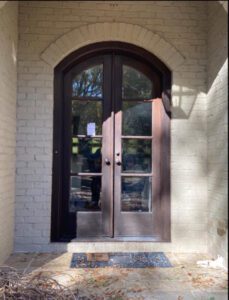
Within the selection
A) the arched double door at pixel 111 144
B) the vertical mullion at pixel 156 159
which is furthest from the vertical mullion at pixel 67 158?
the vertical mullion at pixel 156 159

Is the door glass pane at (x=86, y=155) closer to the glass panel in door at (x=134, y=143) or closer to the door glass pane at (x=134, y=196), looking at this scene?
the glass panel in door at (x=134, y=143)

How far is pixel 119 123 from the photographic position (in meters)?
4.18

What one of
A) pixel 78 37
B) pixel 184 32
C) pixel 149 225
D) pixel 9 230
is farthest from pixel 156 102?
pixel 9 230

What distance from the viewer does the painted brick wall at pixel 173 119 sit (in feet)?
13.0

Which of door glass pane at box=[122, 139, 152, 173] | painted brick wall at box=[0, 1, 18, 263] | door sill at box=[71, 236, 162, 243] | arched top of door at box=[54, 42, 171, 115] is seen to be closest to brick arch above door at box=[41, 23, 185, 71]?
arched top of door at box=[54, 42, 171, 115]

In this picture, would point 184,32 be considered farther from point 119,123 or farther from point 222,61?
point 119,123

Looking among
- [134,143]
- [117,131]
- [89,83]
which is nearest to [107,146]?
[117,131]

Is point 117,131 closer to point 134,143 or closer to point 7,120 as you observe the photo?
point 134,143

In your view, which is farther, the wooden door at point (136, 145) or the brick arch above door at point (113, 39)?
the wooden door at point (136, 145)

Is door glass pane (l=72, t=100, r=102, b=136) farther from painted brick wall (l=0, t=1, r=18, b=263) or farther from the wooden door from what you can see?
painted brick wall (l=0, t=1, r=18, b=263)

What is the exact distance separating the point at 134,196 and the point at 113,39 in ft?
5.73

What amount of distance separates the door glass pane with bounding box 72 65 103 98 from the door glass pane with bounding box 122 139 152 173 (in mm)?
644

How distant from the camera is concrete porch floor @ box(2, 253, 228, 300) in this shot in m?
2.84

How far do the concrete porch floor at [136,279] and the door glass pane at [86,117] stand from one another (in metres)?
1.37
